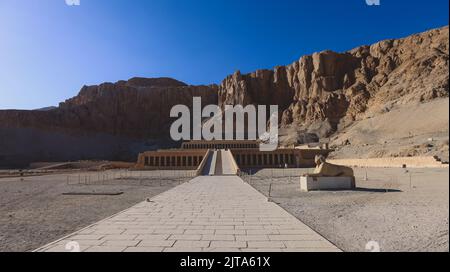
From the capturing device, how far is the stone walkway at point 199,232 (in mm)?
6426

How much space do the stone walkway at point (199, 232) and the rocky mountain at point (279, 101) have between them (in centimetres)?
5393

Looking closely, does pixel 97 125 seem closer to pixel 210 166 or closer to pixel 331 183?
pixel 210 166

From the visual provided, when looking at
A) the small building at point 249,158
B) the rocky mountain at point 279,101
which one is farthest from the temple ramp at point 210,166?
the rocky mountain at point 279,101

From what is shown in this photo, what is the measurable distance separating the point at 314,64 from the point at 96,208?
94.4 m

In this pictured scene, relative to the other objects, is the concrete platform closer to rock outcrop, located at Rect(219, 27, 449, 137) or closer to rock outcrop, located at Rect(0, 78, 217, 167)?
rock outcrop, located at Rect(219, 27, 449, 137)

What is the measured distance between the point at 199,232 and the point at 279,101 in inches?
4003

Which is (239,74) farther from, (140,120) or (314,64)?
(140,120)

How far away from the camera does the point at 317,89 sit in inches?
3681

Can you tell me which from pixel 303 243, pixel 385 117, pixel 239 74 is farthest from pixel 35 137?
pixel 303 243

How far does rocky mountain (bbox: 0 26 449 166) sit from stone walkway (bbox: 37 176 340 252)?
53.9 meters

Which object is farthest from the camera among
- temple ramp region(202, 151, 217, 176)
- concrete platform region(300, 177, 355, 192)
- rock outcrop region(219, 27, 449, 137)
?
rock outcrop region(219, 27, 449, 137)

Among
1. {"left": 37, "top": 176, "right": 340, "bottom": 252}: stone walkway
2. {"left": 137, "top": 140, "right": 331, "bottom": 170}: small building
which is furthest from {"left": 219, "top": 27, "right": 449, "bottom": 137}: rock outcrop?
{"left": 37, "top": 176, "right": 340, "bottom": 252}: stone walkway

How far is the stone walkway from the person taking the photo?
643cm

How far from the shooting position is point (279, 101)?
107m
